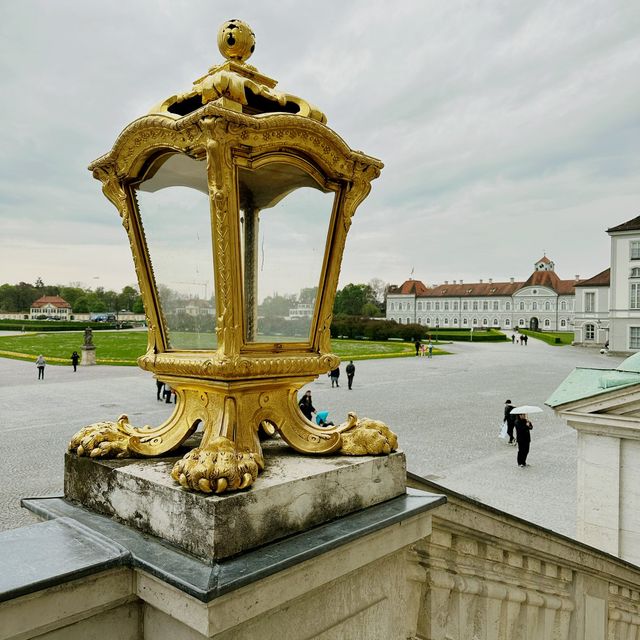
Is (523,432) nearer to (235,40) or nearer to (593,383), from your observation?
(593,383)

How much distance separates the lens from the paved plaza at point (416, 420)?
10.4 meters

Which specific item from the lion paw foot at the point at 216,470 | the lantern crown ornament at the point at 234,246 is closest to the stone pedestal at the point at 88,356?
the lantern crown ornament at the point at 234,246

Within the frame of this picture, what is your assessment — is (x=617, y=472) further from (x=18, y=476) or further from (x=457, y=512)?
(x=18, y=476)

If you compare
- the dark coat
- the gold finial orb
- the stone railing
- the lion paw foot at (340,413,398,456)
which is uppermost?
the gold finial orb

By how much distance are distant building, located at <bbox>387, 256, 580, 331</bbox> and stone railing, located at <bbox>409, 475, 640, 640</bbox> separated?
375 ft

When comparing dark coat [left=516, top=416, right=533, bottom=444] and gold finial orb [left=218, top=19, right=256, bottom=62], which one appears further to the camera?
dark coat [left=516, top=416, right=533, bottom=444]

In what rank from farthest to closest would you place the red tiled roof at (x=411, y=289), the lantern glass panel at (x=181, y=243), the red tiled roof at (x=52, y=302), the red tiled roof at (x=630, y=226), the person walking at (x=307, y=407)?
1. the red tiled roof at (x=411, y=289)
2. the red tiled roof at (x=52, y=302)
3. the red tiled roof at (x=630, y=226)
4. the person walking at (x=307, y=407)
5. the lantern glass panel at (x=181, y=243)

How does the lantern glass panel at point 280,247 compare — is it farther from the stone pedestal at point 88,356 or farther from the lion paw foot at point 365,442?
the stone pedestal at point 88,356

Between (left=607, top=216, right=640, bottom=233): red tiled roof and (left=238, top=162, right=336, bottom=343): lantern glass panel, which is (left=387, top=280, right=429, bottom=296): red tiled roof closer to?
(left=607, top=216, right=640, bottom=233): red tiled roof

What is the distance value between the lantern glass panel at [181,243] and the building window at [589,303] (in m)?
67.1

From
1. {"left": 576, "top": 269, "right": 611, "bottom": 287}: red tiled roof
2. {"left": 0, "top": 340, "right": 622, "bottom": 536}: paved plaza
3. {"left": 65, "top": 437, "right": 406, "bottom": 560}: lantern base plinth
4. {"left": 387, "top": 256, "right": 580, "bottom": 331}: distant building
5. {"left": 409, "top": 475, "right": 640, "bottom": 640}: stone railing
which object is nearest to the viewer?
{"left": 65, "top": 437, "right": 406, "bottom": 560}: lantern base plinth

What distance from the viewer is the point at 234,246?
194cm

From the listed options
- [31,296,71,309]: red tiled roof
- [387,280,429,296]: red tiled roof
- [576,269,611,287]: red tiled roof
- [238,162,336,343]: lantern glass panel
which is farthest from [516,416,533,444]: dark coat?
[31,296,71,309]: red tiled roof

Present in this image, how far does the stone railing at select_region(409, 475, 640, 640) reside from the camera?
2568mm
